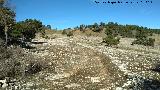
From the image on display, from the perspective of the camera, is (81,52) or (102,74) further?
(81,52)

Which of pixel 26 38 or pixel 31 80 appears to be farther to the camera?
pixel 26 38

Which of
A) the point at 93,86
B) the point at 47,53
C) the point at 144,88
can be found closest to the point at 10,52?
the point at 47,53

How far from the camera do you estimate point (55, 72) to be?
115 feet

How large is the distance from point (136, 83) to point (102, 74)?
16.1ft

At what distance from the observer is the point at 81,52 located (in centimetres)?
4991

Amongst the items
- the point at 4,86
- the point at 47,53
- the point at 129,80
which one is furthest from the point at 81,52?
the point at 4,86

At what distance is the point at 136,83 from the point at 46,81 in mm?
8447

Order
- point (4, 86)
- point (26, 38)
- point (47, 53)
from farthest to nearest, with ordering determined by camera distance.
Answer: point (26, 38)
point (47, 53)
point (4, 86)

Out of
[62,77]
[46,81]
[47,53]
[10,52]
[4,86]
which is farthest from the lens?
[47,53]

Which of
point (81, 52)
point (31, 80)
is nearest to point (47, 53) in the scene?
point (81, 52)

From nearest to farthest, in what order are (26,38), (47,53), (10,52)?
1. (10,52)
2. (47,53)
3. (26,38)

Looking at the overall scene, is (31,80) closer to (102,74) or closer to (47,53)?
(102,74)

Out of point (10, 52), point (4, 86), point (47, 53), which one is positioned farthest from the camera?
point (47, 53)

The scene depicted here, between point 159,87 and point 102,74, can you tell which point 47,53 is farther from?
point 159,87
